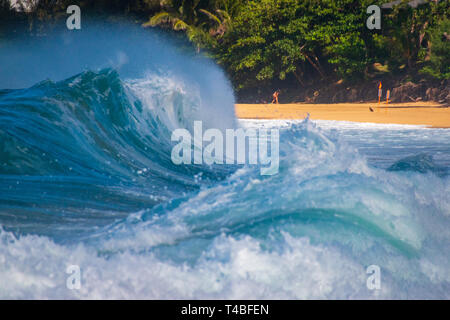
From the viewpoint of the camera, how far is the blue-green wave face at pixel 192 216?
8.32 feet

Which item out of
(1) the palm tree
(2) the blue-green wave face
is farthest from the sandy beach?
(2) the blue-green wave face

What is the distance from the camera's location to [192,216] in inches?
126

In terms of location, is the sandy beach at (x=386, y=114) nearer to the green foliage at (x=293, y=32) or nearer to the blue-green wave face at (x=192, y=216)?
the green foliage at (x=293, y=32)

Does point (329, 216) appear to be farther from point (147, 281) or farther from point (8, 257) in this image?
point (8, 257)

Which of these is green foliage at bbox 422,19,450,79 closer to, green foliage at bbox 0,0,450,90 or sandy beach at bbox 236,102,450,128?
green foliage at bbox 0,0,450,90

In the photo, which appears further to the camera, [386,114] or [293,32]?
[293,32]

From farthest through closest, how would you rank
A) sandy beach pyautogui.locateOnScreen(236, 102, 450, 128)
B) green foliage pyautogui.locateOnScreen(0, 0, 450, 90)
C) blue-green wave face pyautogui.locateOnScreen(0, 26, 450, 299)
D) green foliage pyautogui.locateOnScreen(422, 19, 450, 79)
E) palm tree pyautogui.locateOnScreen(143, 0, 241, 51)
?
palm tree pyautogui.locateOnScreen(143, 0, 241, 51) → green foliage pyautogui.locateOnScreen(0, 0, 450, 90) → green foliage pyautogui.locateOnScreen(422, 19, 450, 79) → sandy beach pyautogui.locateOnScreen(236, 102, 450, 128) → blue-green wave face pyautogui.locateOnScreen(0, 26, 450, 299)

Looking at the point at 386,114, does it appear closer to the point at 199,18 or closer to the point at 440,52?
the point at 440,52

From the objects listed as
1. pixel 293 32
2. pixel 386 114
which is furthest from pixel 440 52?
pixel 293 32

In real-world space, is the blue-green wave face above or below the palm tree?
below

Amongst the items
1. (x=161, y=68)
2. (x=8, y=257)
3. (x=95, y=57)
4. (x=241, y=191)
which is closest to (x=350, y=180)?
(x=241, y=191)

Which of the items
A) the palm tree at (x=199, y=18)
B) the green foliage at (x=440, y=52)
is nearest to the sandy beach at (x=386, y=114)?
the green foliage at (x=440, y=52)

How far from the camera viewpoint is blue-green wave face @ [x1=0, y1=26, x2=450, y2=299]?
2537 millimetres

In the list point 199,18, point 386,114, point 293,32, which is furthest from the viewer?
point 199,18
